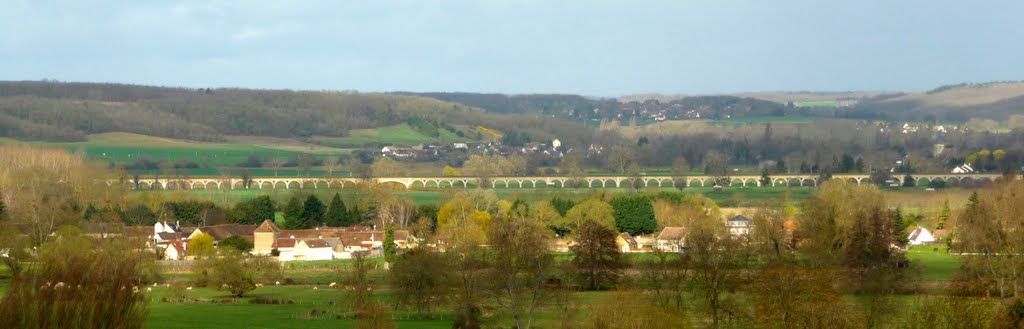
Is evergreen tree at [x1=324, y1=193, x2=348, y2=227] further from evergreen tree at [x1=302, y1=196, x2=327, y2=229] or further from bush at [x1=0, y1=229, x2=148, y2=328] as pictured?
bush at [x1=0, y1=229, x2=148, y2=328]

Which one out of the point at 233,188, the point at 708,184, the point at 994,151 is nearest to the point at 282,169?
the point at 233,188

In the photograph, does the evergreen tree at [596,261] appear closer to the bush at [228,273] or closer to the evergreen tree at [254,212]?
the bush at [228,273]

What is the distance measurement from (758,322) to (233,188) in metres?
96.6

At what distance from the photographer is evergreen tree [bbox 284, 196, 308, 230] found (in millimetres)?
87250

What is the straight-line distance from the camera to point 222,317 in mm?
45188

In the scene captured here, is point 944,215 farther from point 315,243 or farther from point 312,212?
point 315,243

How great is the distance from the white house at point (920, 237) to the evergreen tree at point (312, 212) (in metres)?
31.1

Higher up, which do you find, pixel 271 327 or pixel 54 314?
pixel 54 314

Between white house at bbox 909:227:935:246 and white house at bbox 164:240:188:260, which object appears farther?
white house at bbox 909:227:935:246

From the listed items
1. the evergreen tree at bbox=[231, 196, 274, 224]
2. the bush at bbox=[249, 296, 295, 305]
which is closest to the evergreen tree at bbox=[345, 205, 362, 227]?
the evergreen tree at bbox=[231, 196, 274, 224]

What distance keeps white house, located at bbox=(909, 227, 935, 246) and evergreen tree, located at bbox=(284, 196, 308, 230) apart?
1242 inches

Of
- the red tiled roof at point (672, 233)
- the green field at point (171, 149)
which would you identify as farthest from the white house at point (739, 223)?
the green field at point (171, 149)

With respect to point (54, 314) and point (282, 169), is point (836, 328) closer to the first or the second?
point (54, 314)

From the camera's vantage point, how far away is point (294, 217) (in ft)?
288
